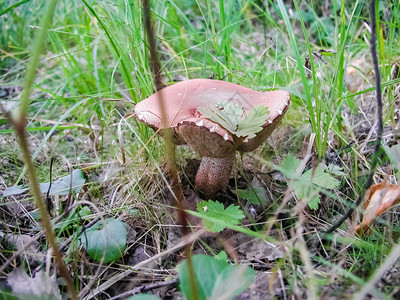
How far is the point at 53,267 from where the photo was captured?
1189mm

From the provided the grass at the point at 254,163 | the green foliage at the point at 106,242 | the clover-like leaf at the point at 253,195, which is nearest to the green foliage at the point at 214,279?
the grass at the point at 254,163

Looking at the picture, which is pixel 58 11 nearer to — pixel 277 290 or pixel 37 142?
pixel 37 142

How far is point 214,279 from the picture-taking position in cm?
84

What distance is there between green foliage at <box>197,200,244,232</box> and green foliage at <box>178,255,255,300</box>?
283 millimetres

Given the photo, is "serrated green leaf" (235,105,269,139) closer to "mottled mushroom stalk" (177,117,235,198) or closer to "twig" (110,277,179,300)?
"mottled mushroom stalk" (177,117,235,198)

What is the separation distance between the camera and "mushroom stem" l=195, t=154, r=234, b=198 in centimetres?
145

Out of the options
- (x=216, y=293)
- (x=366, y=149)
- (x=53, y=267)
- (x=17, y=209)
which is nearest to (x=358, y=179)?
(x=366, y=149)

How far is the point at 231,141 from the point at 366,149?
880mm

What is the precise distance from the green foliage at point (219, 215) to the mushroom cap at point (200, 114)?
0.21 metres

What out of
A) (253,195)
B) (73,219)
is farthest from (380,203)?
(73,219)

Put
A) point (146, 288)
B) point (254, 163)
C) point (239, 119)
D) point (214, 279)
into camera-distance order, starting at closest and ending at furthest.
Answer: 1. point (214, 279)
2. point (146, 288)
3. point (239, 119)
4. point (254, 163)

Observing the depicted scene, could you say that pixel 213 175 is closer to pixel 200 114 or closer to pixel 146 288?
pixel 200 114

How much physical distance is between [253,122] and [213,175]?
38 centimetres

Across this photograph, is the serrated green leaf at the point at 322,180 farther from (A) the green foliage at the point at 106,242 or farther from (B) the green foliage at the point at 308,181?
(A) the green foliage at the point at 106,242
